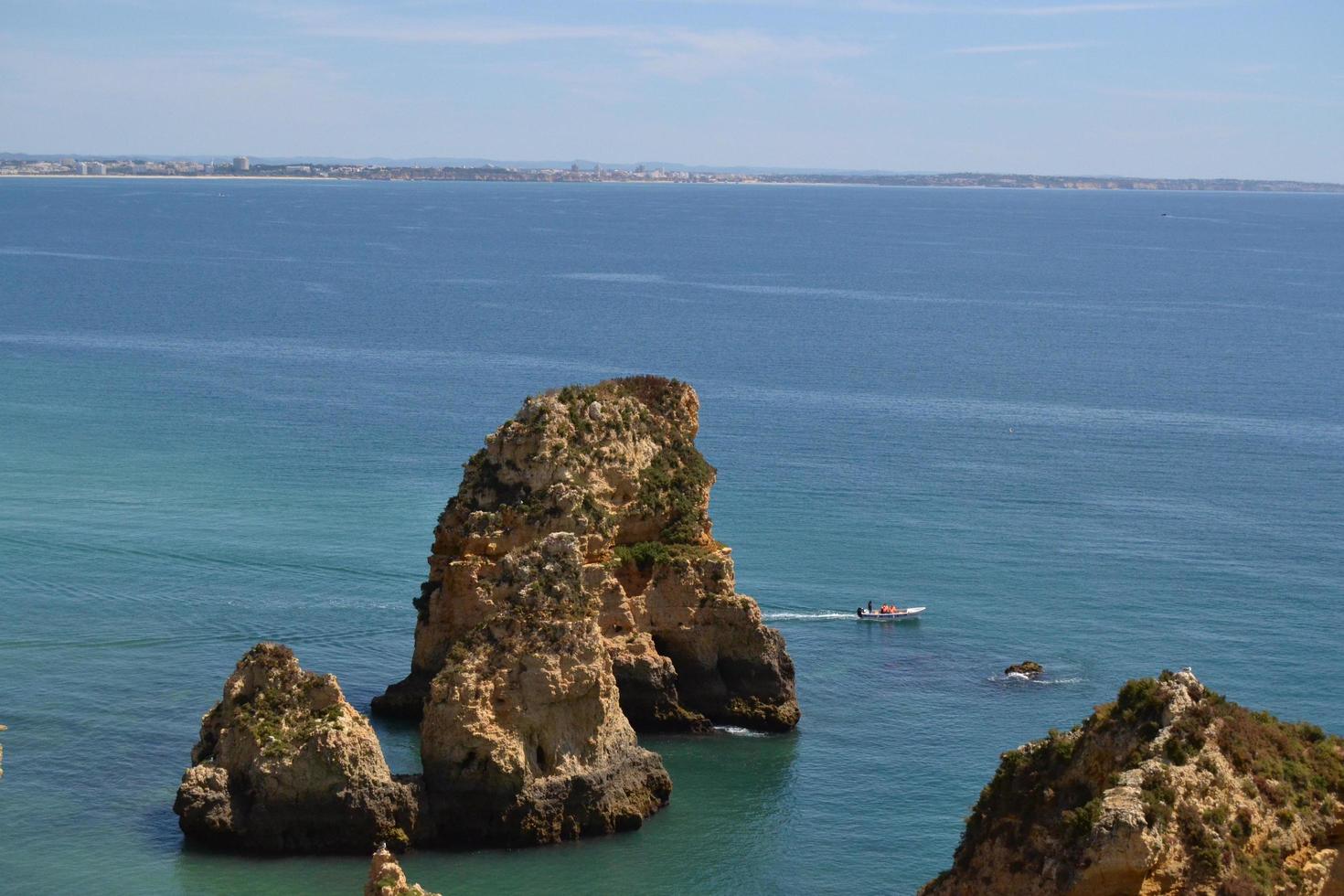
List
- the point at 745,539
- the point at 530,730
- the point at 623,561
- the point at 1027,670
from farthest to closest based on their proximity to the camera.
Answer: the point at 745,539, the point at 1027,670, the point at 623,561, the point at 530,730

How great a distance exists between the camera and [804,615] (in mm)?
61875

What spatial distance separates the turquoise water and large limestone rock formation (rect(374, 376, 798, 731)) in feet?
5.64

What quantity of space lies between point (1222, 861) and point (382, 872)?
13.6m

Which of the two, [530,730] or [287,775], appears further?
[530,730]

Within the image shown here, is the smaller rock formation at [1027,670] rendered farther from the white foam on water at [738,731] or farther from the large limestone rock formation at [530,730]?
the large limestone rock formation at [530,730]

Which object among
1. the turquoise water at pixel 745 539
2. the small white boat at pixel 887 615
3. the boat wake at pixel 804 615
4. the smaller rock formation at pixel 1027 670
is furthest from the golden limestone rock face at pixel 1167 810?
the small white boat at pixel 887 615

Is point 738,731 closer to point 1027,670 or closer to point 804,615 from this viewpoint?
point 1027,670

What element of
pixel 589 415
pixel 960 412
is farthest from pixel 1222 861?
pixel 960 412

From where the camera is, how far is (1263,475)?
289 feet

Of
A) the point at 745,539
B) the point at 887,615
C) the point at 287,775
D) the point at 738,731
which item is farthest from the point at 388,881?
the point at 745,539

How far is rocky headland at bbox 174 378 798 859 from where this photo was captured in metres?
39.6

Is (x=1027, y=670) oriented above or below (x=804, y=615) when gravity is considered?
above

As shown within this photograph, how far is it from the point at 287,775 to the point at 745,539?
33.9 metres

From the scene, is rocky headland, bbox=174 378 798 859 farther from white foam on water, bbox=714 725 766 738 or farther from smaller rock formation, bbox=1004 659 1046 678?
smaller rock formation, bbox=1004 659 1046 678
